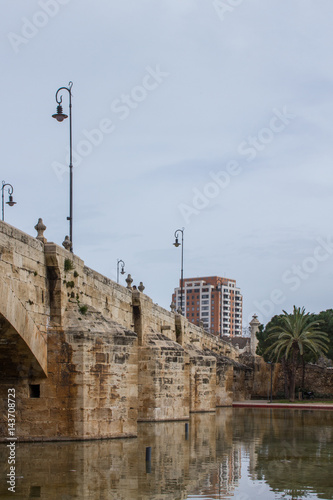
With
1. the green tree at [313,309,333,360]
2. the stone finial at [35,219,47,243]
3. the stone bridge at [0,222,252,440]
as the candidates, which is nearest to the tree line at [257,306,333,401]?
the green tree at [313,309,333,360]

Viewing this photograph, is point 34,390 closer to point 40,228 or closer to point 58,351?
point 58,351

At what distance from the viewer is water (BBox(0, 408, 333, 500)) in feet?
32.7

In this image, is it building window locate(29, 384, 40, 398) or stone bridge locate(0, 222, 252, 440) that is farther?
building window locate(29, 384, 40, 398)

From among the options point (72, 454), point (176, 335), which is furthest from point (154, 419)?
point (72, 454)

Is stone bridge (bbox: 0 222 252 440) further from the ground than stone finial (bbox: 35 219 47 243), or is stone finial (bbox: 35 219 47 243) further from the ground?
stone finial (bbox: 35 219 47 243)

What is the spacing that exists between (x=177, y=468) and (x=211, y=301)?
132982 millimetres

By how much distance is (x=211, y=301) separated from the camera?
145000 mm

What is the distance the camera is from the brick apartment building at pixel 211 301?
145 metres

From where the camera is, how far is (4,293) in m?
13.4

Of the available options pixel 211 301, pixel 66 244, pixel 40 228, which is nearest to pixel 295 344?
pixel 66 244

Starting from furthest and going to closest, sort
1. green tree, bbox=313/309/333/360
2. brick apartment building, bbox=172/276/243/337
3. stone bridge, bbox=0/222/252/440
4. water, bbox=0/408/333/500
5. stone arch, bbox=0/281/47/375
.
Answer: brick apartment building, bbox=172/276/243/337, green tree, bbox=313/309/333/360, stone bridge, bbox=0/222/252/440, stone arch, bbox=0/281/47/375, water, bbox=0/408/333/500

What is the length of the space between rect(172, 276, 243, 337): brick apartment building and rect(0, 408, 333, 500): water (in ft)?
408

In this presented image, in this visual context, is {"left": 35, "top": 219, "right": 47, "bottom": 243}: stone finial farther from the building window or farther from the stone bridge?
the building window

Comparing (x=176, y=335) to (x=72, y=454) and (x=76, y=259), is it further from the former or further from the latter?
(x=72, y=454)
